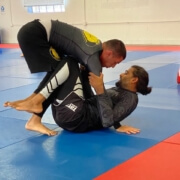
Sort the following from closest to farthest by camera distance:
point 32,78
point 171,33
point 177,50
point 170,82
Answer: point 170,82 → point 32,78 → point 177,50 → point 171,33

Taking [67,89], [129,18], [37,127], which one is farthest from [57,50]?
[129,18]

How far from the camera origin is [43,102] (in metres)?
3.65

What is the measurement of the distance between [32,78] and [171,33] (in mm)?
6585

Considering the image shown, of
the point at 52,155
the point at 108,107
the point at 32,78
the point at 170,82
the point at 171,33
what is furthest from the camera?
the point at 171,33

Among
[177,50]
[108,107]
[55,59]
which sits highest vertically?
[55,59]

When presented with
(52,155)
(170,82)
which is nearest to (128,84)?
(52,155)

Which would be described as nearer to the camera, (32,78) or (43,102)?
(43,102)

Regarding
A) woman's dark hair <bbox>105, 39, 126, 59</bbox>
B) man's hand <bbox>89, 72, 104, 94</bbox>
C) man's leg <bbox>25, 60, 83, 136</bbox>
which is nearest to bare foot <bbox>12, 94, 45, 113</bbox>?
man's leg <bbox>25, 60, 83, 136</bbox>

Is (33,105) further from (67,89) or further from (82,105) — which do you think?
(82,105)

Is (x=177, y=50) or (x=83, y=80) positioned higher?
(x=83, y=80)

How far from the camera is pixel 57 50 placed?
3.91 m

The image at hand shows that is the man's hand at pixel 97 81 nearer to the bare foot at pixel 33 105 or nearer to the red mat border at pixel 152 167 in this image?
the bare foot at pixel 33 105

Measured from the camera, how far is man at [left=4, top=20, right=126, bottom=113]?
3.52m

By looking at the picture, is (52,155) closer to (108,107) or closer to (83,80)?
(108,107)
